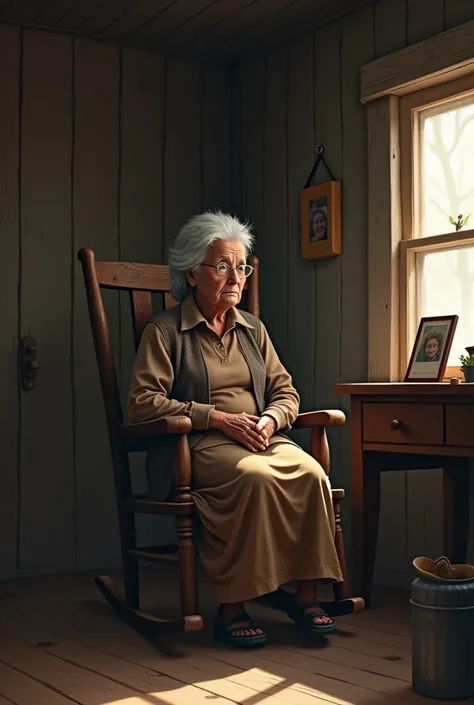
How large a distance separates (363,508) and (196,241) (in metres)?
1.09

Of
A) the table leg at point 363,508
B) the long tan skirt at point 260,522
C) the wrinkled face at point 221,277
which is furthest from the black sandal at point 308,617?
the wrinkled face at point 221,277

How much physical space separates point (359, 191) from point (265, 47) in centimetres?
95

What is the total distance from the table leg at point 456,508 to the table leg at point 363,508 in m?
0.24

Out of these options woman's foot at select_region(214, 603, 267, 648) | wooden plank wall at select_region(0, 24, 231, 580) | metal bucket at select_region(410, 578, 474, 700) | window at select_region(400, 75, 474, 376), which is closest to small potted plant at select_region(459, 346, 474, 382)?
window at select_region(400, 75, 474, 376)

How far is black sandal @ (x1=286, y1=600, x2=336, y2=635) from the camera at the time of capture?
291 centimetres

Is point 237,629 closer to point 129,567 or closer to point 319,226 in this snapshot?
point 129,567

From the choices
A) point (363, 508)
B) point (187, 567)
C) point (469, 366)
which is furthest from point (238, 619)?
point (469, 366)

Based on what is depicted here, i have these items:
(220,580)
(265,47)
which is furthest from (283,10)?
(220,580)

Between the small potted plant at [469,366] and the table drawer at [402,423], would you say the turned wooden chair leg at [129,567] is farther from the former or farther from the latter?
the small potted plant at [469,366]

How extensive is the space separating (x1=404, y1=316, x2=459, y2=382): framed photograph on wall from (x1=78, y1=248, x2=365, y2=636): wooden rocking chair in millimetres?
402

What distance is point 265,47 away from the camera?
439 cm

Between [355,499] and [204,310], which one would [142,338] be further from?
[355,499]

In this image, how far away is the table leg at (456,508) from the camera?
10.9ft

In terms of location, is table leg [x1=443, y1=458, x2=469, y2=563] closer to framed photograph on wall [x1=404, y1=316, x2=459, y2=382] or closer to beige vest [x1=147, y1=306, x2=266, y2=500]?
framed photograph on wall [x1=404, y1=316, x2=459, y2=382]
